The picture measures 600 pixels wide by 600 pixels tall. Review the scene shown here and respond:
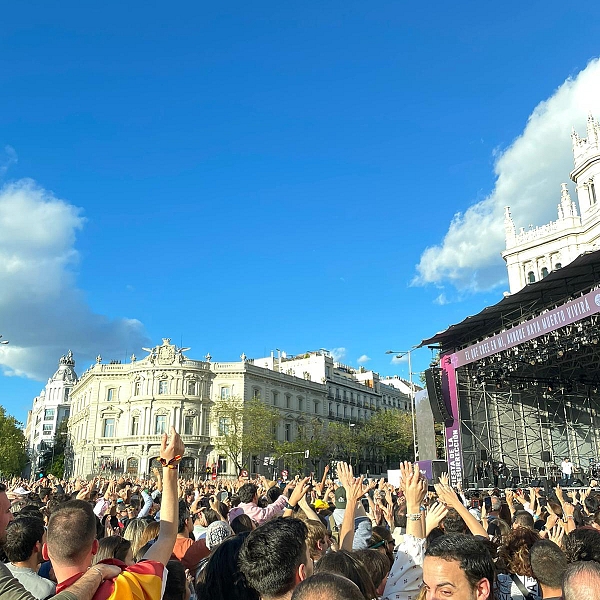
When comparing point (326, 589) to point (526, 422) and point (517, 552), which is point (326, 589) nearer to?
point (517, 552)

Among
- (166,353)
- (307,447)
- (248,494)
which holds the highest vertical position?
(166,353)

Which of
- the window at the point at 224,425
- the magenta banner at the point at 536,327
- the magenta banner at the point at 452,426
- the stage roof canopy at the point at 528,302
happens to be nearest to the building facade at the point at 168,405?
the window at the point at 224,425

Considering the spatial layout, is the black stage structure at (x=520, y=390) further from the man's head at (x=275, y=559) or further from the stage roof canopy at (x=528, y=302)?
the man's head at (x=275, y=559)

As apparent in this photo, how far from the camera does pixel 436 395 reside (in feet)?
92.3

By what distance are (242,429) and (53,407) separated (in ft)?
221

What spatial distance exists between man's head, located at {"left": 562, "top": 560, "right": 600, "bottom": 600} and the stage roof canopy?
20.3 m

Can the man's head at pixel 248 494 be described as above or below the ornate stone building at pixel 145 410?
below

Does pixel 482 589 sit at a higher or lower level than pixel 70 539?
lower

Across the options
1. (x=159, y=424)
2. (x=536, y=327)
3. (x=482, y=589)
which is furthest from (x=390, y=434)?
(x=482, y=589)

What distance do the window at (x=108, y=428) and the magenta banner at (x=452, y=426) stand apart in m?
41.0

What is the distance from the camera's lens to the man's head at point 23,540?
A: 372cm

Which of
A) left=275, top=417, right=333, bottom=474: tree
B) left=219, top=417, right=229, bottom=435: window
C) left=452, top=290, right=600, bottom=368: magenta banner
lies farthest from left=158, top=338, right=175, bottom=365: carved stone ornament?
left=452, top=290, right=600, bottom=368: magenta banner

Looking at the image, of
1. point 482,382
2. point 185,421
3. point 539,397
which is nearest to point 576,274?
point 482,382

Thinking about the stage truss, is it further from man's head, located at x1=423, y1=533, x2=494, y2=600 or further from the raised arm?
the raised arm
